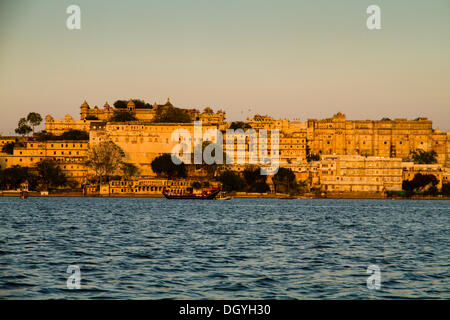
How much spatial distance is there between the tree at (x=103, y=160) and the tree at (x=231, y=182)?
2042 cm

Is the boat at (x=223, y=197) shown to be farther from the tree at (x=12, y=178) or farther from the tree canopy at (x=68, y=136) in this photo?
the tree canopy at (x=68, y=136)

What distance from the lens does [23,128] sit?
155625 millimetres

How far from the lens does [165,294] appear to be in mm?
18422

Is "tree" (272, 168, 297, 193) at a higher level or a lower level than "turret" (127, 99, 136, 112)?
lower

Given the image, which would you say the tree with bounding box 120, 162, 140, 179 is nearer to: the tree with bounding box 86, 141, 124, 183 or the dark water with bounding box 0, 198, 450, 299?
the tree with bounding box 86, 141, 124, 183

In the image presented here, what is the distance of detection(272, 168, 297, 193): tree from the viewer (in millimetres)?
124375

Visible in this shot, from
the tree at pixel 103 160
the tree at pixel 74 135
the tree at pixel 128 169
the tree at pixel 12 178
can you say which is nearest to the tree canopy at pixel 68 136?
the tree at pixel 74 135

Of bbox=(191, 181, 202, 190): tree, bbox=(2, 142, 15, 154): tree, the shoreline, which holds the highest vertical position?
bbox=(2, 142, 15, 154): tree

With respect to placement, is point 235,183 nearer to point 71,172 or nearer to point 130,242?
point 71,172

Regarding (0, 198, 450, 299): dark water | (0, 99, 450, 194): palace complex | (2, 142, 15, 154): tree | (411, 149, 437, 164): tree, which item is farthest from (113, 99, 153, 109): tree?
(0, 198, 450, 299): dark water

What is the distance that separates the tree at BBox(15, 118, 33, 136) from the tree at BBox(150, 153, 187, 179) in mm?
39090

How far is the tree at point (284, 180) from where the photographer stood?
124 metres

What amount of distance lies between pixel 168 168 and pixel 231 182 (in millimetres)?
12735

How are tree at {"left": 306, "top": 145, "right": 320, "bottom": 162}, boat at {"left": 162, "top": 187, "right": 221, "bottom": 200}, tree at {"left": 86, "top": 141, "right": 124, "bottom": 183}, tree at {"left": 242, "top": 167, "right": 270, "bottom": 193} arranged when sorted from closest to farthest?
boat at {"left": 162, "top": 187, "right": 221, "bottom": 200} → tree at {"left": 242, "top": 167, "right": 270, "bottom": 193} → tree at {"left": 86, "top": 141, "right": 124, "bottom": 183} → tree at {"left": 306, "top": 145, "right": 320, "bottom": 162}
